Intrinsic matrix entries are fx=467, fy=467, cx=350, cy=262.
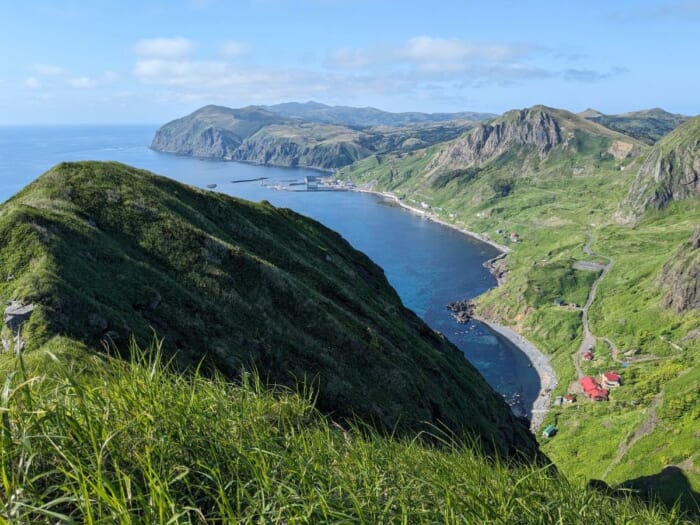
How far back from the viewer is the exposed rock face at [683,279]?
148125mm

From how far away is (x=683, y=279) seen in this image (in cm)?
15112

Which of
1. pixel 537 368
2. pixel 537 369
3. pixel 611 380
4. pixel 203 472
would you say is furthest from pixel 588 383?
pixel 203 472

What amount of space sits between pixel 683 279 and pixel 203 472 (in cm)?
18195

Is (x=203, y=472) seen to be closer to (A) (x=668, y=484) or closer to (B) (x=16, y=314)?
(B) (x=16, y=314)

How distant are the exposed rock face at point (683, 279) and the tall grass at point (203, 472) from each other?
569 feet

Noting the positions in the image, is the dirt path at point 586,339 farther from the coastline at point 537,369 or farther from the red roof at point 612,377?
the red roof at point 612,377

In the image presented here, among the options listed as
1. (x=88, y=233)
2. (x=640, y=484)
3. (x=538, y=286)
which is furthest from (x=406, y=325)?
(x=538, y=286)

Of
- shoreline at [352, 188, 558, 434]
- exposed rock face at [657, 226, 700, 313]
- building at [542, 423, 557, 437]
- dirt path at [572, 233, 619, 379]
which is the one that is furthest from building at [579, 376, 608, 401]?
exposed rock face at [657, 226, 700, 313]

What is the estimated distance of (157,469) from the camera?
5.77 m

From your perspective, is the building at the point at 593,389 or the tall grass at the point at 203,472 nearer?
the tall grass at the point at 203,472

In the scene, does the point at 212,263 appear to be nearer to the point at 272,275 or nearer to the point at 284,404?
the point at 272,275

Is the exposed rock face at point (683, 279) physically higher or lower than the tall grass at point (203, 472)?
lower

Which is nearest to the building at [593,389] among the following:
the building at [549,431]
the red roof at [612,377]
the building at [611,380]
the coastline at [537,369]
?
the building at [611,380]

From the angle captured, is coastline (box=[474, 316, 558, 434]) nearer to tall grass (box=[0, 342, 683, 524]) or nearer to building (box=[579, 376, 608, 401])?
building (box=[579, 376, 608, 401])
